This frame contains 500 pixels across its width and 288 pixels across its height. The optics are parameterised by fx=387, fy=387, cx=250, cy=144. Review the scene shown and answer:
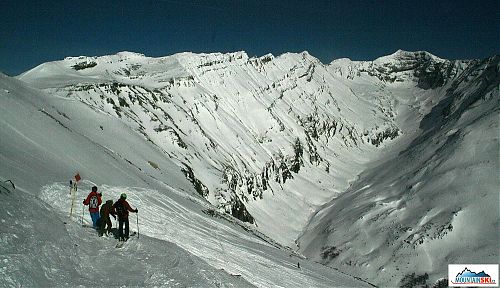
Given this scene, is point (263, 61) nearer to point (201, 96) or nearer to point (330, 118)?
point (330, 118)

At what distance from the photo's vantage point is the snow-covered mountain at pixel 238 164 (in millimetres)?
28750

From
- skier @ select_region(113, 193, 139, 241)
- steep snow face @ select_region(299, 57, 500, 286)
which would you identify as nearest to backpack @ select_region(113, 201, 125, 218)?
skier @ select_region(113, 193, 139, 241)

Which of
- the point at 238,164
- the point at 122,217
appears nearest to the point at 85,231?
the point at 122,217

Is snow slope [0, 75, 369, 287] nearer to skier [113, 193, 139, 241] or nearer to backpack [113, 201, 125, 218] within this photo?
skier [113, 193, 139, 241]

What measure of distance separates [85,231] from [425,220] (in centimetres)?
6930

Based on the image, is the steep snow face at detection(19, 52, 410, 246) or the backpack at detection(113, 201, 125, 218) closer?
the backpack at detection(113, 201, 125, 218)

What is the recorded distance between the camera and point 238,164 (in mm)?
96562

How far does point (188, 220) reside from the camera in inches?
1074

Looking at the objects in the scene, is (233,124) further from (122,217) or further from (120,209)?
(122,217)

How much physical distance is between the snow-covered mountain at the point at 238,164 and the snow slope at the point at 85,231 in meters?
0.22

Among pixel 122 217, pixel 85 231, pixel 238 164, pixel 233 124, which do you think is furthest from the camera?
pixel 233 124

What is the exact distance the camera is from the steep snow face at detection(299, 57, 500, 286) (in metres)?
63.8

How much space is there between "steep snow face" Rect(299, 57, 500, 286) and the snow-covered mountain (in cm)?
26

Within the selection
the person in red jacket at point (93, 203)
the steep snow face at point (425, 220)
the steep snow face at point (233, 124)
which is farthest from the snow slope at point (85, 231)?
the steep snow face at point (425, 220)
